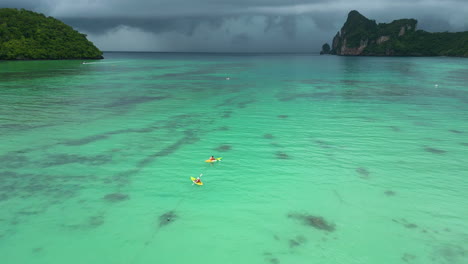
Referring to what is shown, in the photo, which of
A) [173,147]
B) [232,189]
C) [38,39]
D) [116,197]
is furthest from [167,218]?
[38,39]

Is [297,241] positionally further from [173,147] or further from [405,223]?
[173,147]

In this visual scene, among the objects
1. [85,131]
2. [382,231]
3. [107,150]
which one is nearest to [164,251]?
[382,231]

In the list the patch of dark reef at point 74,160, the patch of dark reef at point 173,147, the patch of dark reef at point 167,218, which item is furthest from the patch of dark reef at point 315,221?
the patch of dark reef at point 74,160

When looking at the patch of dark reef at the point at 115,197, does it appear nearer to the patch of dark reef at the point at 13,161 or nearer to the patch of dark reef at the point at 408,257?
the patch of dark reef at the point at 13,161

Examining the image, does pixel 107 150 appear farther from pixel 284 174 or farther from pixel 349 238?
pixel 349 238

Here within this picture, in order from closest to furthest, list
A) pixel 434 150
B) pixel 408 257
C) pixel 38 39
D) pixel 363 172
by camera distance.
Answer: pixel 408 257 → pixel 363 172 → pixel 434 150 → pixel 38 39

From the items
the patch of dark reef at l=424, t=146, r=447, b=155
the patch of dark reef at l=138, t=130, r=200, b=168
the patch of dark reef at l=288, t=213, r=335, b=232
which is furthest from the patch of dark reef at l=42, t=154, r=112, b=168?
the patch of dark reef at l=424, t=146, r=447, b=155
